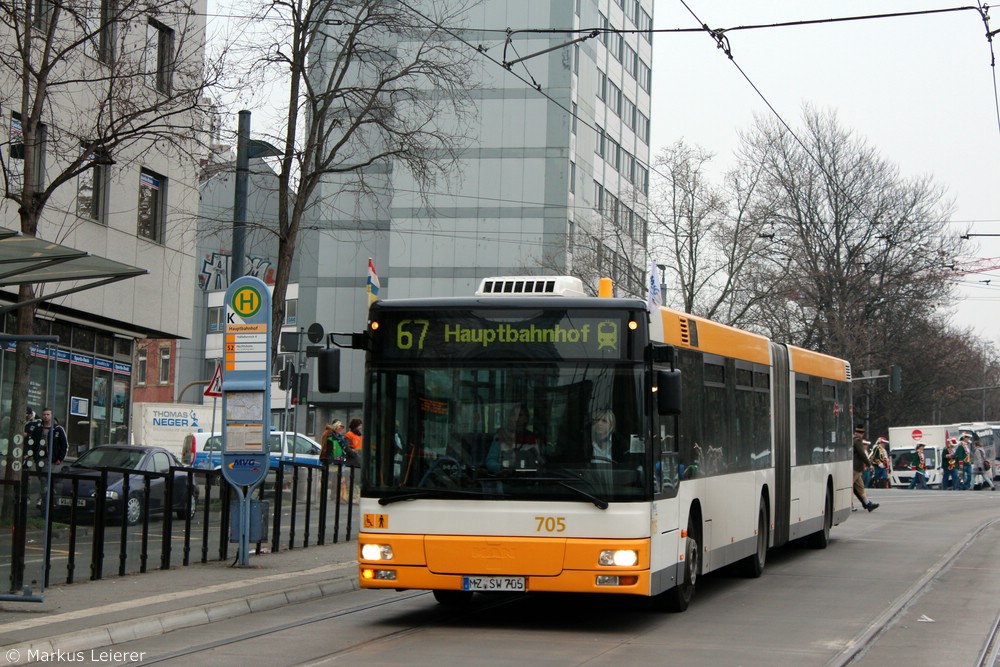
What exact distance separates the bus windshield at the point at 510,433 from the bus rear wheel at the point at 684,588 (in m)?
1.72

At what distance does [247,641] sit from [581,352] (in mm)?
3428

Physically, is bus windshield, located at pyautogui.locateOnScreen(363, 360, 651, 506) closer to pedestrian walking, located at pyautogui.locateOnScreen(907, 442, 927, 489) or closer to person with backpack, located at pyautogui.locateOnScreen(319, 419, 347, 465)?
person with backpack, located at pyautogui.locateOnScreen(319, 419, 347, 465)

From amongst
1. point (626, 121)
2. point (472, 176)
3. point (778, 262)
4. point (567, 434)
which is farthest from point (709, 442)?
point (626, 121)

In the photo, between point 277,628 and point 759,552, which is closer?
point 277,628

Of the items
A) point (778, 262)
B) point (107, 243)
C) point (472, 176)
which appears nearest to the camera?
point (107, 243)

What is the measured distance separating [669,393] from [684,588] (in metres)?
2.41

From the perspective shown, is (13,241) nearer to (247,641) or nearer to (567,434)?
(247,641)

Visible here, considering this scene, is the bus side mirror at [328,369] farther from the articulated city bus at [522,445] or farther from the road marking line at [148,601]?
the road marking line at [148,601]

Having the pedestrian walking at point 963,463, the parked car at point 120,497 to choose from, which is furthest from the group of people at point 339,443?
the pedestrian walking at point 963,463

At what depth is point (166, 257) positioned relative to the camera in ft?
105

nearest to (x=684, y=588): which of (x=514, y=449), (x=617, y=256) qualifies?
(x=514, y=449)

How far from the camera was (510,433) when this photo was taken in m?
11.1

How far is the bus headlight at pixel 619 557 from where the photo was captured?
10.9 metres

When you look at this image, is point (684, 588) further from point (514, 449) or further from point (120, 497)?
point (120, 497)
